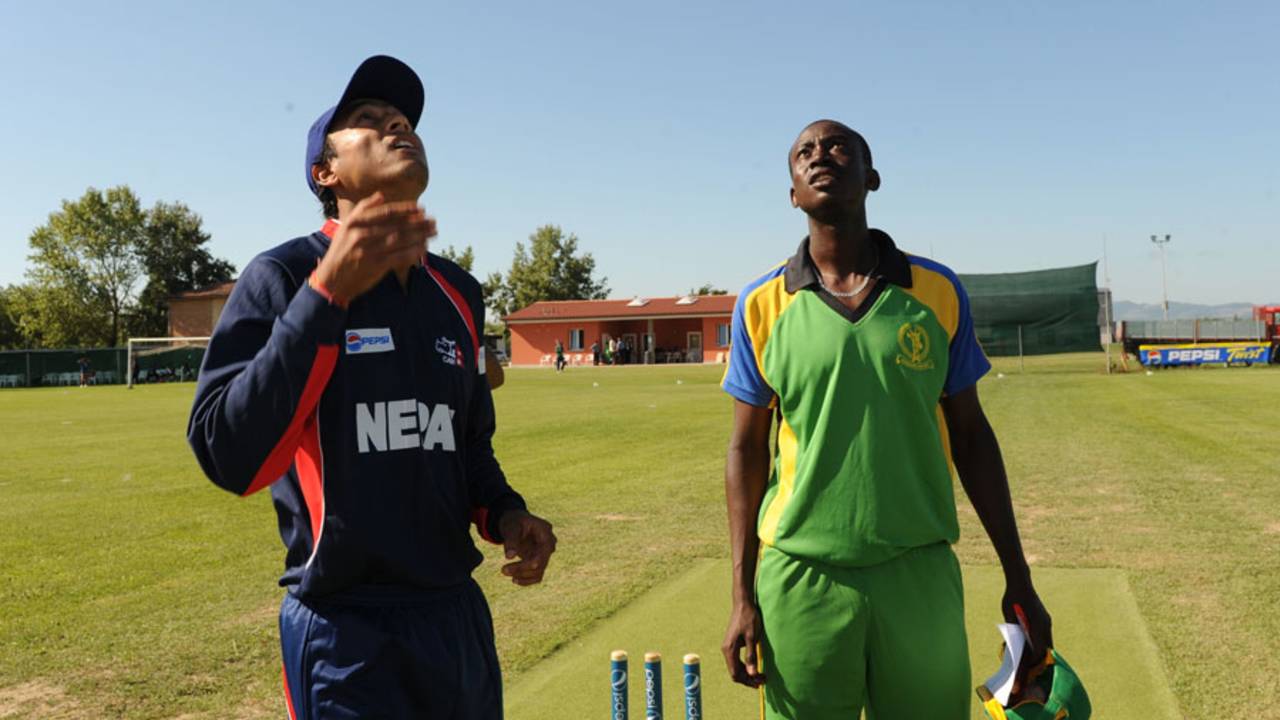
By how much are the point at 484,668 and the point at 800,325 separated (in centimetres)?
134

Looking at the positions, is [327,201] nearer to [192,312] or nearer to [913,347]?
[913,347]

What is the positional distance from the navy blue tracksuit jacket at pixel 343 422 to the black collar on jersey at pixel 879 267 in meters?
1.14

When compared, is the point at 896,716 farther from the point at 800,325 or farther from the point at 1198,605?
the point at 1198,605

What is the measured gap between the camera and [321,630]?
2061 millimetres

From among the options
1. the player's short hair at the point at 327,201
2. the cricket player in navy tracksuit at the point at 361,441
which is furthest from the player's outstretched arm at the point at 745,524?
the player's short hair at the point at 327,201

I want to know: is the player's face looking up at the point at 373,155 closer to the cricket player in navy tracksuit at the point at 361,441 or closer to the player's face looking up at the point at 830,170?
the cricket player in navy tracksuit at the point at 361,441

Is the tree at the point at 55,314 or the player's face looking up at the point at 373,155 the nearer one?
the player's face looking up at the point at 373,155

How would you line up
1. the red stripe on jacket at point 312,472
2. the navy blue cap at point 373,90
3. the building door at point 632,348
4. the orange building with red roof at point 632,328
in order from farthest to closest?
the building door at point 632,348
the orange building with red roof at point 632,328
the navy blue cap at point 373,90
the red stripe on jacket at point 312,472

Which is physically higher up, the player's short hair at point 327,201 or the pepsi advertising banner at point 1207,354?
the player's short hair at point 327,201

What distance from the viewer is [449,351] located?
225 cm

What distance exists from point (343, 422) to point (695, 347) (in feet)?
209

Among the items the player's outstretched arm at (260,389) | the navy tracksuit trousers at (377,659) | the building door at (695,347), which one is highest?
the building door at (695,347)

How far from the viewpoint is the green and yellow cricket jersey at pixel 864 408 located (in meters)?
2.76

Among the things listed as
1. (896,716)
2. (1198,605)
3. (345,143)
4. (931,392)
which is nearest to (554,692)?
(896,716)
